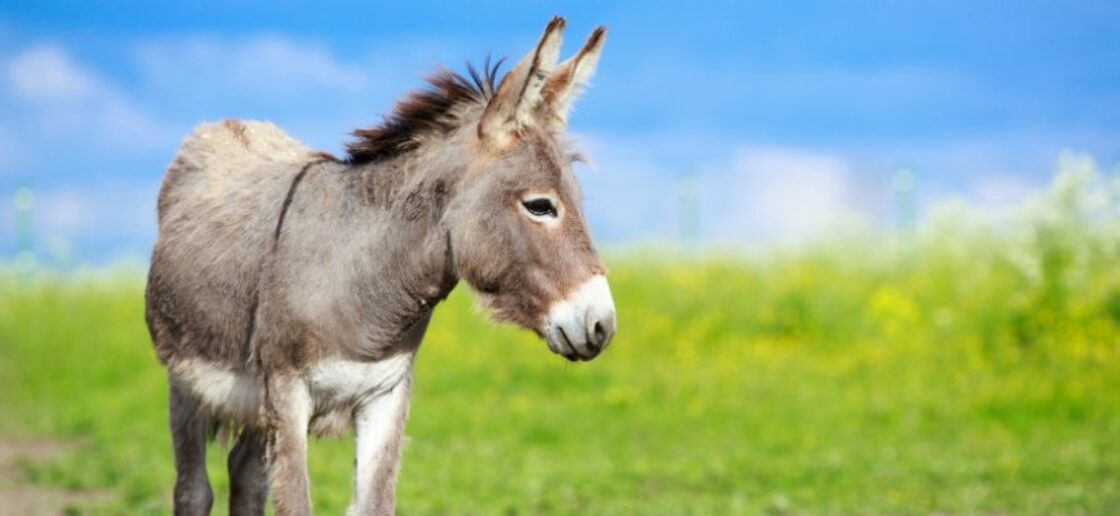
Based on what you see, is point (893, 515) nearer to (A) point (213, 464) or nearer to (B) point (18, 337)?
(A) point (213, 464)

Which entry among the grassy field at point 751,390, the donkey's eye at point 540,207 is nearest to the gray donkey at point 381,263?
the donkey's eye at point 540,207

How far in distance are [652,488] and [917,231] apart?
431 inches

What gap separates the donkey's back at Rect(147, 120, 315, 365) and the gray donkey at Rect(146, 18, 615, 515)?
0.01 m

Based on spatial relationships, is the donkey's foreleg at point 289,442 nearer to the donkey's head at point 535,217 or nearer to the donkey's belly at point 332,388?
the donkey's belly at point 332,388

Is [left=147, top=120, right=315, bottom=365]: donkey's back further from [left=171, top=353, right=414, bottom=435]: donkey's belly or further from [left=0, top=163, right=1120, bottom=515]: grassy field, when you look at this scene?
[left=0, top=163, right=1120, bottom=515]: grassy field

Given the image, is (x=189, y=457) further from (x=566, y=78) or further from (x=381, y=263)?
(x=566, y=78)

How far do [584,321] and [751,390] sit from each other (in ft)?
36.2

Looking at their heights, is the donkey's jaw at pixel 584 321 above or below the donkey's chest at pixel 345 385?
above

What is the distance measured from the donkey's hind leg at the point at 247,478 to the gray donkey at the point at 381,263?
0.31 metres

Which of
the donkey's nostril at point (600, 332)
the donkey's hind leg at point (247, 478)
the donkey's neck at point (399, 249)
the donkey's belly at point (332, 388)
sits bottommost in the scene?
the donkey's hind leg at point (247, 478)

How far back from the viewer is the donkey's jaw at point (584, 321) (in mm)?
4629

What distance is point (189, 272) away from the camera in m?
6.03

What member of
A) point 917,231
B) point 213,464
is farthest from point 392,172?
point 917,231

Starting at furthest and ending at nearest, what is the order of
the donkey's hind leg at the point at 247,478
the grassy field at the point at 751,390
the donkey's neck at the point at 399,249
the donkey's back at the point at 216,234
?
the grassy field at the point at 751,390 → the donkey's hind leg at the point at 247,478 → the donkey's back at the point at 216,234 → the donkey's neck at the point at 399,249
